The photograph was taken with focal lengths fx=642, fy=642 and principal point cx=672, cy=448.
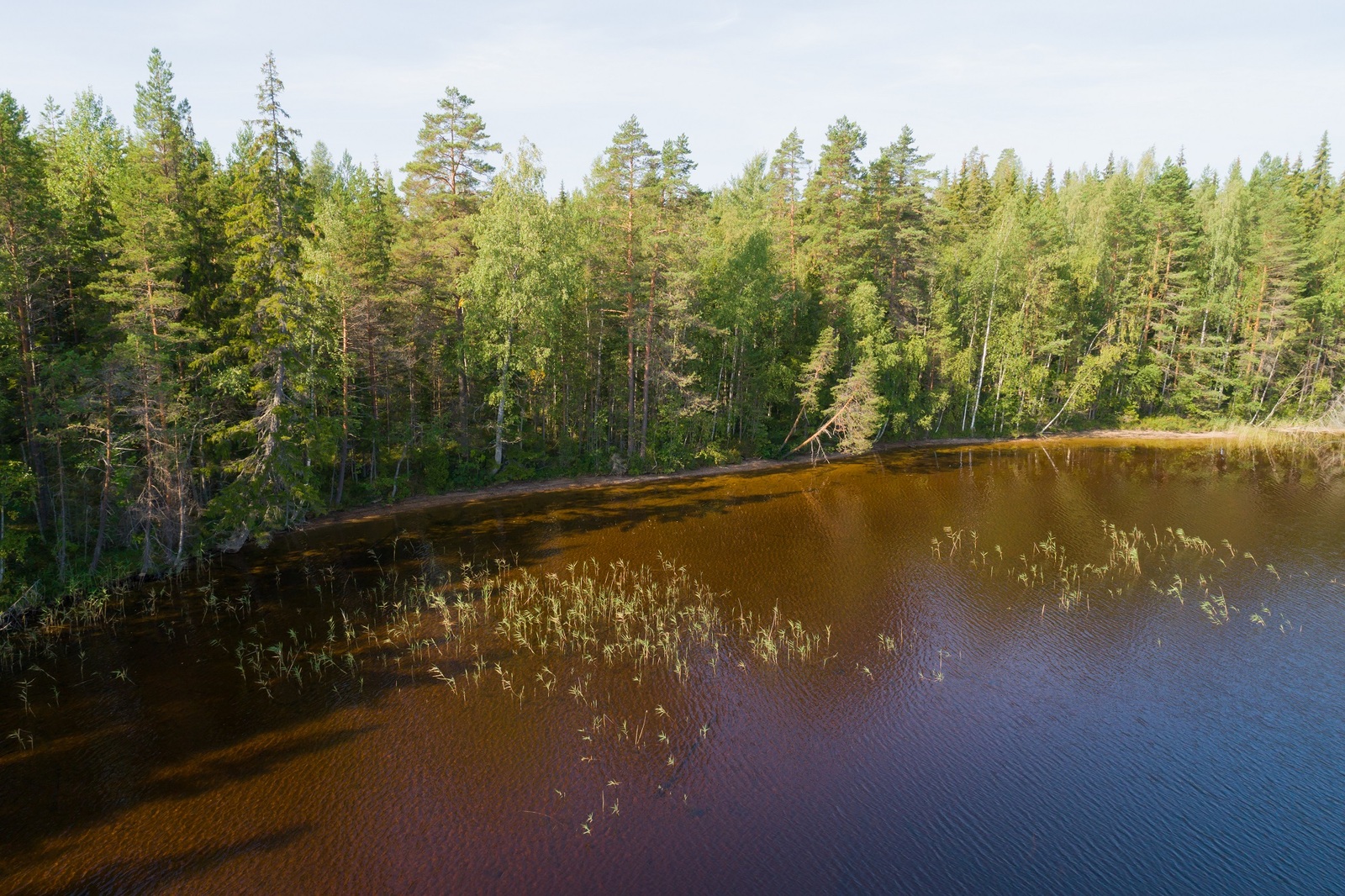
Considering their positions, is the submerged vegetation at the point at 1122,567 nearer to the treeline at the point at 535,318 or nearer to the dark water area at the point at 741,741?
the dark water area at the point at 741,741

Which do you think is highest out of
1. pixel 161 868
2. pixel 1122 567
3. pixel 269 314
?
pixel 269 314

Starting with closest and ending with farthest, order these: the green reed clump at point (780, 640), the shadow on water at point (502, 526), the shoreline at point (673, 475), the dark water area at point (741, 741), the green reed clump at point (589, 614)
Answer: the dark water area at point (741, 741)
the green reed clump at point (780, 640)
the green reed clump at point (589, 614)
the shadow on water at point (502, 526)
the shoreline at point (673, 475)

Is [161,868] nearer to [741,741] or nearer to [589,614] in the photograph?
[741,741]

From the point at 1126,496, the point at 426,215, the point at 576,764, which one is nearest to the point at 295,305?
the point at 426,215

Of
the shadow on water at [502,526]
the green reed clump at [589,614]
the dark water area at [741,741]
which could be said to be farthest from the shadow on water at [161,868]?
the shadow on water at [502,526]

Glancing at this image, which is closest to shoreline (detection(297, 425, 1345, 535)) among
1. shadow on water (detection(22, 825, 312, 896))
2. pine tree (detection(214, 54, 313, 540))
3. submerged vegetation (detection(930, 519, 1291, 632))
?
pine tree (detection(214, 54, 313, 540))

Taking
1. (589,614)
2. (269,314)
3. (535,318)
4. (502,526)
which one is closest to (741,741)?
(589,614)
